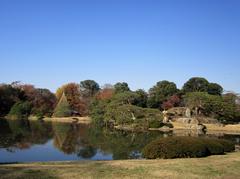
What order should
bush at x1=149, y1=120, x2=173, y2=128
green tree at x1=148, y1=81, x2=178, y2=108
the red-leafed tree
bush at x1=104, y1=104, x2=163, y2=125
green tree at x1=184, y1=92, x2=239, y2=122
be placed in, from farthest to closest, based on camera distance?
green tree at x1=148, y1=81, x2=178, y2=108
the red-leafed tree
green tree at x1=184, y1=92, x2=239, y2=122
bush at x1=104, y1=104, x2=163, y2=125
bush at x1=149, y1=120, x2=173, y2=128

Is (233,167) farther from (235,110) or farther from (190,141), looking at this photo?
(235,110)

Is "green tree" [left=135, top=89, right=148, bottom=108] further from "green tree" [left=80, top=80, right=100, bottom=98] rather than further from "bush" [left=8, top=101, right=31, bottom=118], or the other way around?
"green tree" [left=80, top=80, right=100, bottom=98]

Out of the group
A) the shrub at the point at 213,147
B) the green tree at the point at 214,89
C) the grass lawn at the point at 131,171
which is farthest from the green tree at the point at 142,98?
the grass lawn at the point at 131,171

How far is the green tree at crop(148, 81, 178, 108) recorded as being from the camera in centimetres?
6672

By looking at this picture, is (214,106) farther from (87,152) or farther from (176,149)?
(176,149)

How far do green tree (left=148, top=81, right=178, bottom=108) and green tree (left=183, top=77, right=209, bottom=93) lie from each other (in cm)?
423

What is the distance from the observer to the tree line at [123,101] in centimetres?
5053

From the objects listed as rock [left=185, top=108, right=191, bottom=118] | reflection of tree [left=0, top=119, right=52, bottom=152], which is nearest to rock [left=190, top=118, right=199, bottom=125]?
rock [left=185, top=108, right=191, bottom=118]

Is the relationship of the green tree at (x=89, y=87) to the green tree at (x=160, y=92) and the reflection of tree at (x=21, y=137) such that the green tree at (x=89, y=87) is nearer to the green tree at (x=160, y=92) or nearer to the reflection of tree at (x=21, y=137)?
the green tree at (x=160, y=92)

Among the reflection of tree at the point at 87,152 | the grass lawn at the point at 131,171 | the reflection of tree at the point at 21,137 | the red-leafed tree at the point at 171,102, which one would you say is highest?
the red-leafed tree at the point at 171,102

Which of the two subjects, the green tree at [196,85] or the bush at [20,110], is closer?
the bush at [20,110]

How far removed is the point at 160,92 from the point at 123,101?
14.5m

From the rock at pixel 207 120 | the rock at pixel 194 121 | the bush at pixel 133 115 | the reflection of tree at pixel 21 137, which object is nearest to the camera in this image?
the reflection of tree at pixel 21 137

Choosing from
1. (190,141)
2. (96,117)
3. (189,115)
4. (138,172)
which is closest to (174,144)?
(190,141)
